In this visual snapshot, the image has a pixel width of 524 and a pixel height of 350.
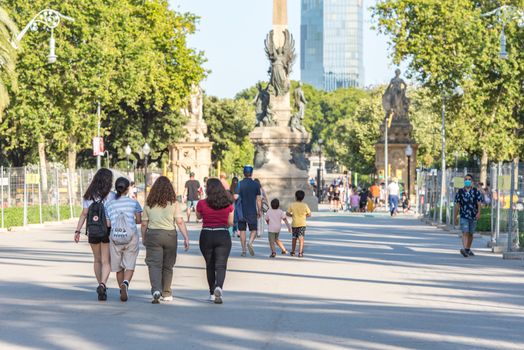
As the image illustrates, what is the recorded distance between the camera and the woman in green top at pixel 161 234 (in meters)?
15.9

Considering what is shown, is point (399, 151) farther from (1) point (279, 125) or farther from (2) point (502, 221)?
(2) point (502, 221)

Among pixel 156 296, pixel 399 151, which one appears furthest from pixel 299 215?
pixel 399 151

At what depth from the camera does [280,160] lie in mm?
57344

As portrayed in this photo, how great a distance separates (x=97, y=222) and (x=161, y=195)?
95 centimetres

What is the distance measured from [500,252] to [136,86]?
1401 inches

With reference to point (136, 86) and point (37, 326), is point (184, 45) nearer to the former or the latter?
point (136, 86)

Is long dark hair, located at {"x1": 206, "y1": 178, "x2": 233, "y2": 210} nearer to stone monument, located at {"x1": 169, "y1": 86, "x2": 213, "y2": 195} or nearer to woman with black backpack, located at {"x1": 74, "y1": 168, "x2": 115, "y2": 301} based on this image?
woman with black backpack, located at {"x1": 74, "y1": 168, "x2": 115, "y2": 301}

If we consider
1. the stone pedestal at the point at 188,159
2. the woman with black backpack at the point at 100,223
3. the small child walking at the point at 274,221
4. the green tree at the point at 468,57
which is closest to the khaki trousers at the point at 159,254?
the woman with black backpack at the point at 100,223

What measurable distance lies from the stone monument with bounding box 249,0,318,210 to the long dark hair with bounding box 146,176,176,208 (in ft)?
133

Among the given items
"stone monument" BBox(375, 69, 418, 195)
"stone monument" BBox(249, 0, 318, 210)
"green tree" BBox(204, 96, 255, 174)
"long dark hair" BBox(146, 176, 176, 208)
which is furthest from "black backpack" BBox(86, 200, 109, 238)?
"green tree" BBox(204, 96, 255, 174)

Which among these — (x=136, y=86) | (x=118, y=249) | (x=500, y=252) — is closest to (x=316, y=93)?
(x=136, y=86)

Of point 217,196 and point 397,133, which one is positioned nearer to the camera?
point 217,196

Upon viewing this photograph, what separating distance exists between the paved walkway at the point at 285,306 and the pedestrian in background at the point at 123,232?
0.39 m

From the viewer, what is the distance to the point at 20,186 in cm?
4491
